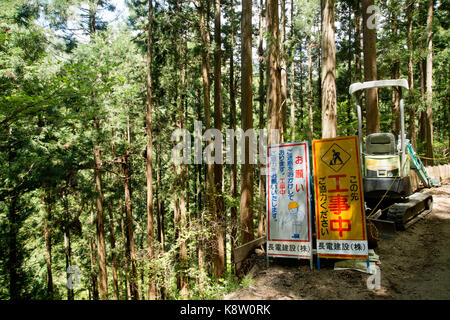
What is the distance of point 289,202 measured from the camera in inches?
185

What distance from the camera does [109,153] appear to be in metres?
16.0

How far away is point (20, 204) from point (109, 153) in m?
5.47

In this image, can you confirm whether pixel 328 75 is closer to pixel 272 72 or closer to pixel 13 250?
pixel 272 72

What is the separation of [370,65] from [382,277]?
326 inches

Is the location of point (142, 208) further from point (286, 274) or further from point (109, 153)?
point (286, 274)

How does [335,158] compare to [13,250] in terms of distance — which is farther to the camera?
[13,250]

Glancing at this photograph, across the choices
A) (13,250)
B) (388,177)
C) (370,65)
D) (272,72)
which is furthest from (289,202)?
(13,250)

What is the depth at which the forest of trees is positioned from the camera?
7.59m

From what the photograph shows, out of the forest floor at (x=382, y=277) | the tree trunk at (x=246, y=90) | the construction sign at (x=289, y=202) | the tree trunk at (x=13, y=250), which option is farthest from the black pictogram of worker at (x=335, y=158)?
the tree trunk at (x=13, y=250)

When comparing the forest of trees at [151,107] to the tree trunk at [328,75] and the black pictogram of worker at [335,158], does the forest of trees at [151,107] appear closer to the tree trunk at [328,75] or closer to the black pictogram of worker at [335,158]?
the tree trunk at [328,75]

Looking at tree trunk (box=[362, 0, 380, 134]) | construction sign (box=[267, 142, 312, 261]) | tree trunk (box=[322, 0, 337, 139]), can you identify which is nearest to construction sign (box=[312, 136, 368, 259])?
construction sign (box=[267, 142, 312, 261])
